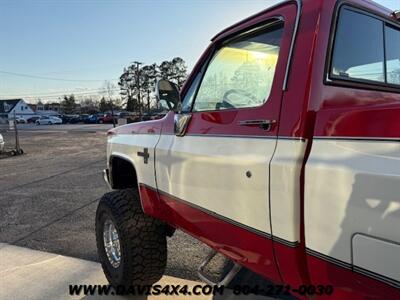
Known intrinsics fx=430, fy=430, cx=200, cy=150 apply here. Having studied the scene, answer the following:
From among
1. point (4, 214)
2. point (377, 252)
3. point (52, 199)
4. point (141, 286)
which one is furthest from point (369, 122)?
point (52, 199)

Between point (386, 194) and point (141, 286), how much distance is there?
254 cm

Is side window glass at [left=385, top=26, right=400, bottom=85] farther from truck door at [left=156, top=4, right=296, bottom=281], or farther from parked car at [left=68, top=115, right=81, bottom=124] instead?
parked car at [left=68, top=115, right=81, bottom=124]

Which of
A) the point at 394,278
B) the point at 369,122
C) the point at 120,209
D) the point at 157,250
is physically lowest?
the point at 157,250

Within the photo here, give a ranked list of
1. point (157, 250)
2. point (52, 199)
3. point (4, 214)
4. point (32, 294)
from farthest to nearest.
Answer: point (52, 199) < point (4, 214) < point (32, 294) < point (157, 250)

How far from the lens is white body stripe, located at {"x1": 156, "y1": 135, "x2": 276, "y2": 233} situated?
2.03 metres

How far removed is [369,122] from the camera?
1.52 metres

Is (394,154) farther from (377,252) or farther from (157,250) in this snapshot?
(157,250)

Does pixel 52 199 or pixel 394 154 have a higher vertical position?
pixel 394 154

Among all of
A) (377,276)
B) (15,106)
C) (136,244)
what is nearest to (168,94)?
(136,244)

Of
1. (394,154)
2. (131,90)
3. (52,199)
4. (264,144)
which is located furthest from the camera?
(131,90)

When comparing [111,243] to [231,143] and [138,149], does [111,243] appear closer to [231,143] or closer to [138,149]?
[138,149]

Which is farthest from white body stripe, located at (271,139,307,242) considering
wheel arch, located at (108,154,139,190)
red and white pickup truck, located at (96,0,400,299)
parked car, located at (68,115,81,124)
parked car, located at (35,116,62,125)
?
parked car, located at (68,115,81,124)

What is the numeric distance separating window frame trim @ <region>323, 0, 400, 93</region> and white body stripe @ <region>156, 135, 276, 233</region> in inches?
15.6

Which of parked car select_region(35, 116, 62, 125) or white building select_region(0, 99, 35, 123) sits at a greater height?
white building select_region(0, 99, 35, 123)
